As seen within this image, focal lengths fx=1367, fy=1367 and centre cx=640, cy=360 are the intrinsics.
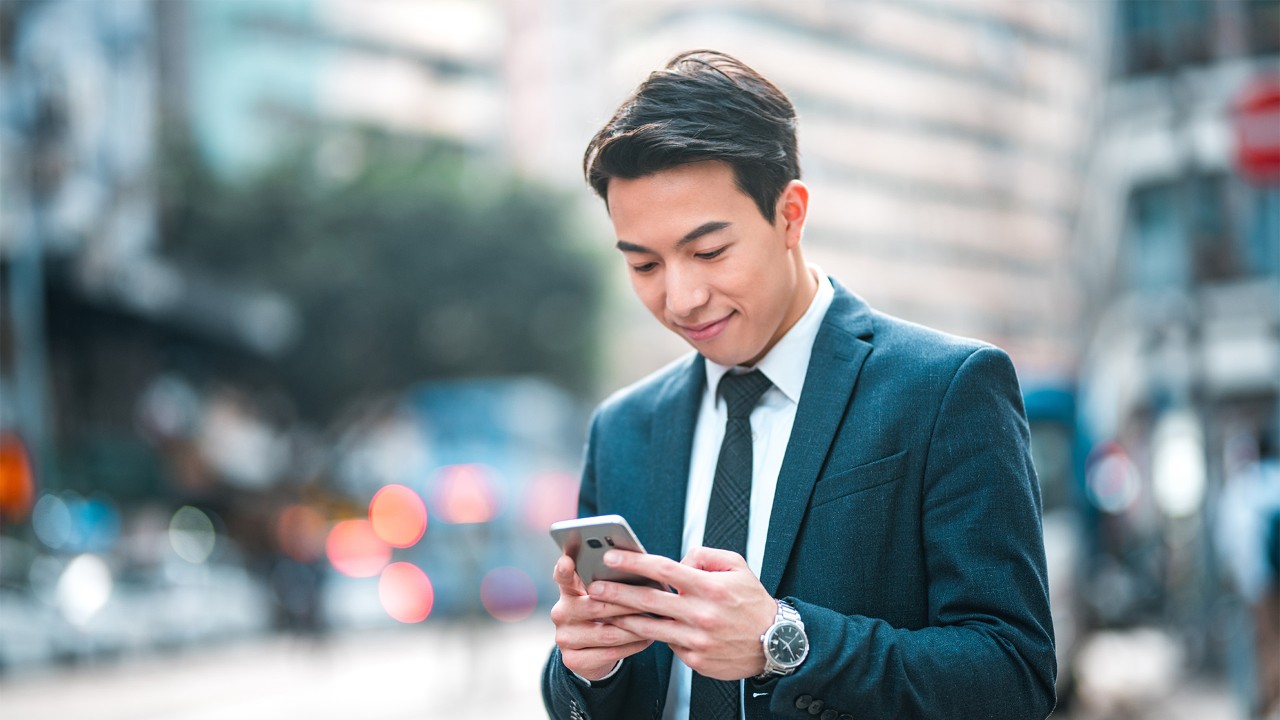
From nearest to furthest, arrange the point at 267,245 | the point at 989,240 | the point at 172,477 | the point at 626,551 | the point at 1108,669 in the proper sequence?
the point at 626,551 < the point at 1108,669 < the point at 172,477 < the point at 267,245 < the point at 989,240

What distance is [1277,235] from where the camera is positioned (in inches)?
834

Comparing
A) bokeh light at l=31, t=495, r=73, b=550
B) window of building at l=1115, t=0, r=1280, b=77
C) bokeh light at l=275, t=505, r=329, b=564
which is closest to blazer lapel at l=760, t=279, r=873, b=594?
bokeh light at l=31, t=495, r=73, b=550

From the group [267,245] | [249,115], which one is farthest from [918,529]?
[249,115]

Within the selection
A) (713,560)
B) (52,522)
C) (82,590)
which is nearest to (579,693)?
(713,560)

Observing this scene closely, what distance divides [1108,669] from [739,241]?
11447 millimetres

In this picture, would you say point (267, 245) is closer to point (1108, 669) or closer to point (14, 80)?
point (14, 80)

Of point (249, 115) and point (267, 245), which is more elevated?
point (249, 115)

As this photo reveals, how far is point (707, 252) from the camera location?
2.23 metres

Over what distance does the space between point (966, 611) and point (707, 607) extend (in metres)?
0.46

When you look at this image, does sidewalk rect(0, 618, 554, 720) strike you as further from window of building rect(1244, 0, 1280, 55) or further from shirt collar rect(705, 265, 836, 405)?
window of building rect(1244, 0, 1280, 55)

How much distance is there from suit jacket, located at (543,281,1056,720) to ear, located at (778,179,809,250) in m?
0.17

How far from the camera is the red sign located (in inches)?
255

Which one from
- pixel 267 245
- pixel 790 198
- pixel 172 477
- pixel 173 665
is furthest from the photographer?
pixel 267 245

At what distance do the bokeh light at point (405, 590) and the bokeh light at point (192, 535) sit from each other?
253 cm
